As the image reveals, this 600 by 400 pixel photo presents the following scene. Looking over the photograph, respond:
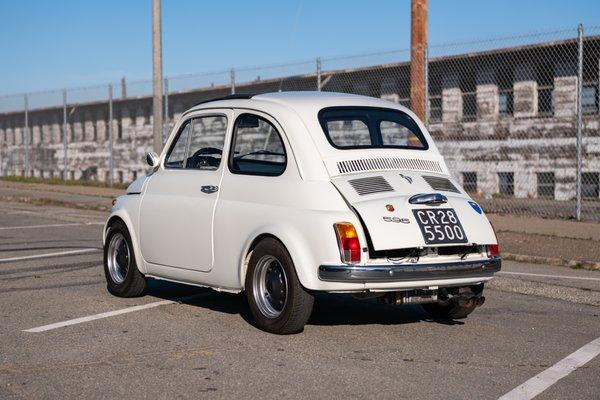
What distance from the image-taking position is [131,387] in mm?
5359

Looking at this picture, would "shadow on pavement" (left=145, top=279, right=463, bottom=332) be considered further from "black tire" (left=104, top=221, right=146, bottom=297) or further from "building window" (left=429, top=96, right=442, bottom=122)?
"building window" (left=429, top=96, right=442, bottom=122)

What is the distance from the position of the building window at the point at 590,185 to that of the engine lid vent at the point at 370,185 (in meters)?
14.6

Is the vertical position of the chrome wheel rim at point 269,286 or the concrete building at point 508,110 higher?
the concrete building at point 508,110

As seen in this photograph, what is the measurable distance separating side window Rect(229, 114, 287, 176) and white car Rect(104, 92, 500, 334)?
12 mm

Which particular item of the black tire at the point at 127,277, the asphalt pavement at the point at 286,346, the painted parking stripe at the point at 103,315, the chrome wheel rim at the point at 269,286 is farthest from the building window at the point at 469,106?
the chrome wheel rim at the point at 269,286

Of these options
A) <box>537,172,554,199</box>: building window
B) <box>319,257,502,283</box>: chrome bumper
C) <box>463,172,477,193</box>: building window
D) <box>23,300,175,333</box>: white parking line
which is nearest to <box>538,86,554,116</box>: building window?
<box>537,172,554,199</box>: building window

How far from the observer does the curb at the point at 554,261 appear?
36.4ft

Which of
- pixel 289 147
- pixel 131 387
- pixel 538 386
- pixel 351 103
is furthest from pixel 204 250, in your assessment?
pixel 538 386

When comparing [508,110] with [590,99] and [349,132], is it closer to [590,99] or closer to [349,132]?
[590,99]

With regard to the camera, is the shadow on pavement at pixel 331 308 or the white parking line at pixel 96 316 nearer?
the white parking line at pixel 96 316

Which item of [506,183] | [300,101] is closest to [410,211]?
[300,101]

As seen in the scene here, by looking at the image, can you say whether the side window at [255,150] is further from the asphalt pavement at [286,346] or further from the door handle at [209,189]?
the asphalt pavement at [286,346]

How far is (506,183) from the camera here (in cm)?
2217

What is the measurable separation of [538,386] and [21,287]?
5.51 m
